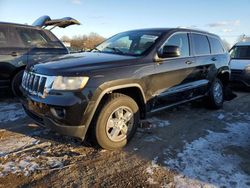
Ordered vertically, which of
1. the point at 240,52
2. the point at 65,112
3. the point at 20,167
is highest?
the point at 240,52

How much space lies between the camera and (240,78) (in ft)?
31.9

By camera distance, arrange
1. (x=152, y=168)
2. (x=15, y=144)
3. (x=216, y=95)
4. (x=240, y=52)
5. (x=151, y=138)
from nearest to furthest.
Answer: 1. (x=152, y=168)
2. (x=15, y=144)
3. (x=151, y=138)
4. (x=216, y=95)
5. (x=240, y=52)

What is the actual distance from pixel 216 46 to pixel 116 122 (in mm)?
3964

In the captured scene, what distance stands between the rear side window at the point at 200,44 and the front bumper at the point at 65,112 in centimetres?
320

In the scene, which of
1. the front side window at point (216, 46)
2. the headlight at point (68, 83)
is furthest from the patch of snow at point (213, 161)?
the front side window at point (216, 46)

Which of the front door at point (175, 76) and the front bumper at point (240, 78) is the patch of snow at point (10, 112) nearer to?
the front door at point (175, 76)

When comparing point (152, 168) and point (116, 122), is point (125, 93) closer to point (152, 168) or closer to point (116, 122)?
point (116, 122)

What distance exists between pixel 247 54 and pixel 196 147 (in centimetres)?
727

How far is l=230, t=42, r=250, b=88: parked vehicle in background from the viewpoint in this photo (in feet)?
31.6

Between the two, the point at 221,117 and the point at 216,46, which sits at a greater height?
the point at 216,46

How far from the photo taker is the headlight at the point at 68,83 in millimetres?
3812

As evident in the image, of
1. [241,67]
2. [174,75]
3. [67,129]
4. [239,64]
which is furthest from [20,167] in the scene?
[239,64]

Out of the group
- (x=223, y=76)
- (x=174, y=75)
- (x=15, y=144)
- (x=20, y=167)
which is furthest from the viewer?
(x=223, y=76)

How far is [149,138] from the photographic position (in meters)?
4.86
